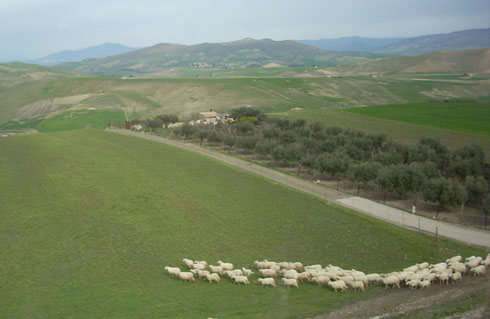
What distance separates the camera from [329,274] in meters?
24.4

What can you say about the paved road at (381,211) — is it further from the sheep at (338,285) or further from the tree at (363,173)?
the sheep at (338,285)

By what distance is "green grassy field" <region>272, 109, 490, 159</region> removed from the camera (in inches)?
2756

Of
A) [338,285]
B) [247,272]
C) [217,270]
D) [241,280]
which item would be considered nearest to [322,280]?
[338,285]

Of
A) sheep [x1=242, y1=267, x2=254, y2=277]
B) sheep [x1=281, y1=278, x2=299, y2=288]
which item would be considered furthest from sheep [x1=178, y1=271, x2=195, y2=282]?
sheep [x1=281, y1=278, x2=299, y2=288]

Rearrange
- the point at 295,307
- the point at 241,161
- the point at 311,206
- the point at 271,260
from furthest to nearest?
the point at 241,161 → the point at 311,206 → the point at 271,260 → the point at 295,307

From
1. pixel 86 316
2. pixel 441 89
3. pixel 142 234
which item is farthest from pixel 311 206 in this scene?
pixel 441 89

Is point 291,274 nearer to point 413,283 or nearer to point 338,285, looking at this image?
point 338,285

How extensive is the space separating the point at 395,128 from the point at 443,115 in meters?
19.6

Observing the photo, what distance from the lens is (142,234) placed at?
31000 mm

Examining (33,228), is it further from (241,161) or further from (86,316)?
(241,161)

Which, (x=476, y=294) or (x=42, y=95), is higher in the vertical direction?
(x=42, y=95)

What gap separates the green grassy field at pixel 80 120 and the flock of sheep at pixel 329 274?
8750 centimetres

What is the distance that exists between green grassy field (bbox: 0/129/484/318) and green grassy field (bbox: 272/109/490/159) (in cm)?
3776

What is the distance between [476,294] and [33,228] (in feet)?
103
